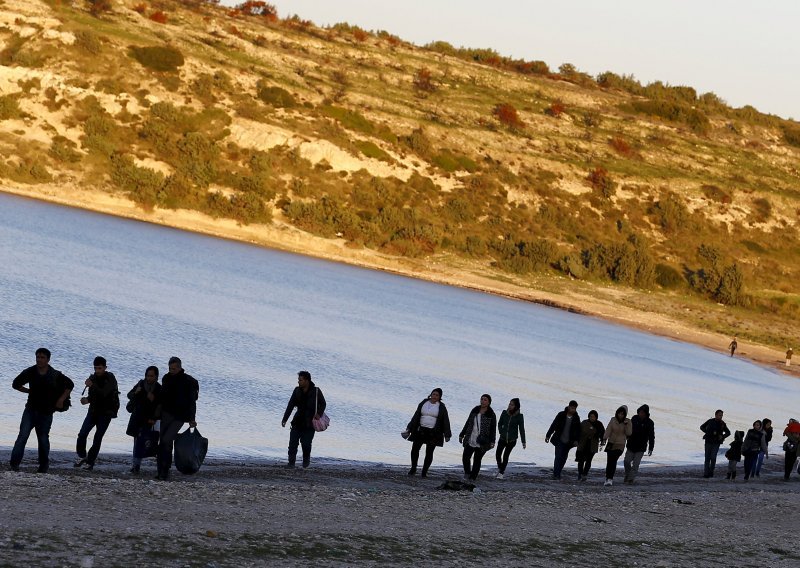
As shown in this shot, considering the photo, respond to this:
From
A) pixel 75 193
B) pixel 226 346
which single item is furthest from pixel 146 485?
pixel 75 193

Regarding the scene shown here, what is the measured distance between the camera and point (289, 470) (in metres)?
19.3

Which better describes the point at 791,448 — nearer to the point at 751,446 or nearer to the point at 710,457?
the point at 751,446

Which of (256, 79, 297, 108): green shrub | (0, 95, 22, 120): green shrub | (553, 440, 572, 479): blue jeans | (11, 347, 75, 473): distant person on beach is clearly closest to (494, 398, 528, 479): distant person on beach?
(553, 440, 572, 479): blue jeans

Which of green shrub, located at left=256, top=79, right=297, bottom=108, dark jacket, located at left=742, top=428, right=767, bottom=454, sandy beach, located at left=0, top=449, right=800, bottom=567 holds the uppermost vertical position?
green shrub, located at left=256, top=79, right=297, bottom=108

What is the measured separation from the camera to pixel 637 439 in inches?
895

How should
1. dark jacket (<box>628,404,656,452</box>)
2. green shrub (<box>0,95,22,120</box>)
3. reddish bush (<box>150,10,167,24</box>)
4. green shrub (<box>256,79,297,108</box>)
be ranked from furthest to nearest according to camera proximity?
reddish bush (<box>150,10,167,24</box>) < green shrub (<box>256,79,297,108</box>) < green shrub (<box>0,95,22,120</box>) < dark jacket (<box>628,404,656,452</box>)

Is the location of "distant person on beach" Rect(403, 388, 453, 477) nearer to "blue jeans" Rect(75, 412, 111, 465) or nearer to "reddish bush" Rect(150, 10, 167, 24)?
"blue jeans" Rect(75, 412, 111, 465)

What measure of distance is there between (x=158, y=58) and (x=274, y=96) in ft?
31.6

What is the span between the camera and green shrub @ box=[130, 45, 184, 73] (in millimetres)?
91875

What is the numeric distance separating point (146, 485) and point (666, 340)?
6149 centimetres

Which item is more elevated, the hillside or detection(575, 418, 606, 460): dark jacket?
the hillside

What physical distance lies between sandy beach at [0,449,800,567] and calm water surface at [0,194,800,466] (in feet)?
11.6

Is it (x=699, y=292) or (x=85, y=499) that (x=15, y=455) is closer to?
(x=85, y=499)

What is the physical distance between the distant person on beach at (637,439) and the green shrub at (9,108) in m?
68.3
